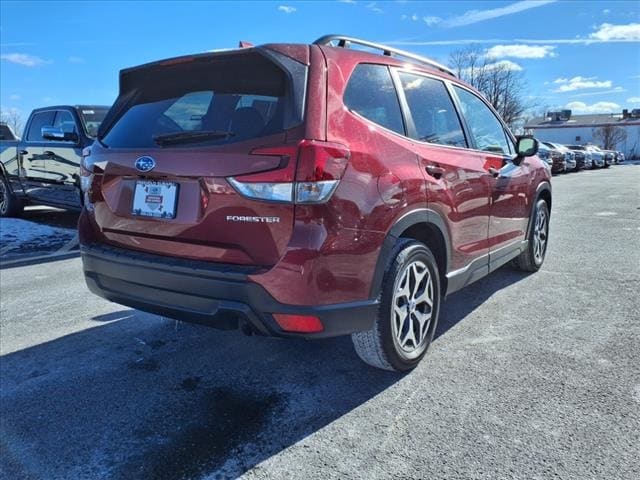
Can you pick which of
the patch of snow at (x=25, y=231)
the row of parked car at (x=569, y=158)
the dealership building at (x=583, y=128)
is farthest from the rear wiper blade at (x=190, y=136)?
the dealership building at (x=583, y=128)

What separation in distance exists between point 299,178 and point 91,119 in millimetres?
6706

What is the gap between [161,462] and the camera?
7.48ft

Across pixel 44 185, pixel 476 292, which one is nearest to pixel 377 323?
pixel 476 292

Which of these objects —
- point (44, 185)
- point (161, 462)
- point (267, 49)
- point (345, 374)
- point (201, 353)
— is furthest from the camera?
point (44, 185)

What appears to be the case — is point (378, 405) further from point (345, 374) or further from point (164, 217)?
point (164, 217)

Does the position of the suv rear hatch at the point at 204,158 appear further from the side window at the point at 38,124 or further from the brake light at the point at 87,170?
the side window at the point at 38,124

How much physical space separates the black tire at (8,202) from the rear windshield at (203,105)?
7494 mm

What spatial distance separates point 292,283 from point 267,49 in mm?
1183

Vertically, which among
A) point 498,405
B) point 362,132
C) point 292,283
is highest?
point 362,132

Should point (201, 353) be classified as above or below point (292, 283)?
below

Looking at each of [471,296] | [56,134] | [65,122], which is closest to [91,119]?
[65,122]

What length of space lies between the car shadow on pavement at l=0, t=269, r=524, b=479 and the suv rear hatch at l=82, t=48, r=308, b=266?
851mm

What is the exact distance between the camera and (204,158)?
247 cm

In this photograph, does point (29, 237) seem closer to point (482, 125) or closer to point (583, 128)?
point (482, 125)
